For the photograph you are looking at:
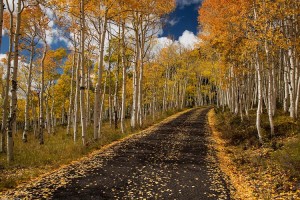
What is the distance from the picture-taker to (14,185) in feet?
24.7

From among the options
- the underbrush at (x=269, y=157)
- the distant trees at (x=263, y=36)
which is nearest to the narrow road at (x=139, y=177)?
the underbrush at (x=269, y=157)

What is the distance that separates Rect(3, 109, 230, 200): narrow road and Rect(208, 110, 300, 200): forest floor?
2.12 ft

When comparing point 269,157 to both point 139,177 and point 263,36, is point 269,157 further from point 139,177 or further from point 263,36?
point 263,36

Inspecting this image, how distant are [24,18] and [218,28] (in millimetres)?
14036

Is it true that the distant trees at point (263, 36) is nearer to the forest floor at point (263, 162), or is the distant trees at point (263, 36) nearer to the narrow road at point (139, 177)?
the forest floor at point (263, 162)

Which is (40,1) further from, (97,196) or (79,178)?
(97,196)

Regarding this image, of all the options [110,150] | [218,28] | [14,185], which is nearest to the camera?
[14,185]

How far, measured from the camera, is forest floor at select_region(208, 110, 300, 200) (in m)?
7.59

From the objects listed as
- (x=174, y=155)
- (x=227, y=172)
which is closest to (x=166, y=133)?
(x=174, y=155)

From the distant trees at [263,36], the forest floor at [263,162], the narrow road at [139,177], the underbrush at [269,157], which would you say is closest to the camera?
the narrow road at [139,177]

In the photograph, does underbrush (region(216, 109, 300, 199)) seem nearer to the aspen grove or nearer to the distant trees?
the distant trees

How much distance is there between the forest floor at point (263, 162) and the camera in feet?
24.9

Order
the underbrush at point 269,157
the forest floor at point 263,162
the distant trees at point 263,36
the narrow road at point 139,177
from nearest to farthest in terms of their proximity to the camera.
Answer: the narrow road at point 139,177 < the forest floor at point 263,162 < the underbrush at point 269,157 < the distant trees at point 263,36

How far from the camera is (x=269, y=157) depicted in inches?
423
